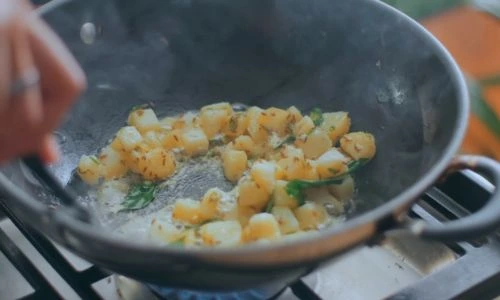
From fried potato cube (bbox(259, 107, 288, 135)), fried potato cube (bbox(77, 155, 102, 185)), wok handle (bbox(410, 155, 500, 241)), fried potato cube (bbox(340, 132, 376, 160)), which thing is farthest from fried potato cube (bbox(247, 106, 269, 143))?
wok handle (bbox(410, 155, 500, 241))

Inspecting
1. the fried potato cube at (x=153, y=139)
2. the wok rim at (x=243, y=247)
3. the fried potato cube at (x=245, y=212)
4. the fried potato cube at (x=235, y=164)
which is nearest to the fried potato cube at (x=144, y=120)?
the fried potato cube at (x=153, y=139)

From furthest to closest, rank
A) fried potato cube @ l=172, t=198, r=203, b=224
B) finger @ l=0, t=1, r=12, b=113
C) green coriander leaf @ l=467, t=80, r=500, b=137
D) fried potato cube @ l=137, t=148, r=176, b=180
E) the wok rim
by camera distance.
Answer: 1. green coriander leaf @ l=467, t=80, r=500, b=137
2. fried potato cube @ l=137, t=148, r=176, b=180
3. fried potato cube @ l=172, t=198, r=203, b=224
4. the wok rim
5. finger @ l=0, t=1, r=12, b=113

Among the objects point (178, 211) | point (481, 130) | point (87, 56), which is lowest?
point (481, 130)

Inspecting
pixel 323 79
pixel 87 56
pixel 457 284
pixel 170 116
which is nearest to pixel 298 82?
pixel 323 79

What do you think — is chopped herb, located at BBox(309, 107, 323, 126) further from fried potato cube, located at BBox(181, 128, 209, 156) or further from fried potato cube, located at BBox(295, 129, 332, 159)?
fried potato cube, located at BBox(181, 128, 209, 156)

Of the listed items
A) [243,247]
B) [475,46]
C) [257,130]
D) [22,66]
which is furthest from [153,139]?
[475,46]

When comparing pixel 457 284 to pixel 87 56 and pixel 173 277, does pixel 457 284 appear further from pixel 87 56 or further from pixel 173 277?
pixel 87 56

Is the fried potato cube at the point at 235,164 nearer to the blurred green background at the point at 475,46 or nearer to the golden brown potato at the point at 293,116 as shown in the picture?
the golden brown potato at the point at 293,116
